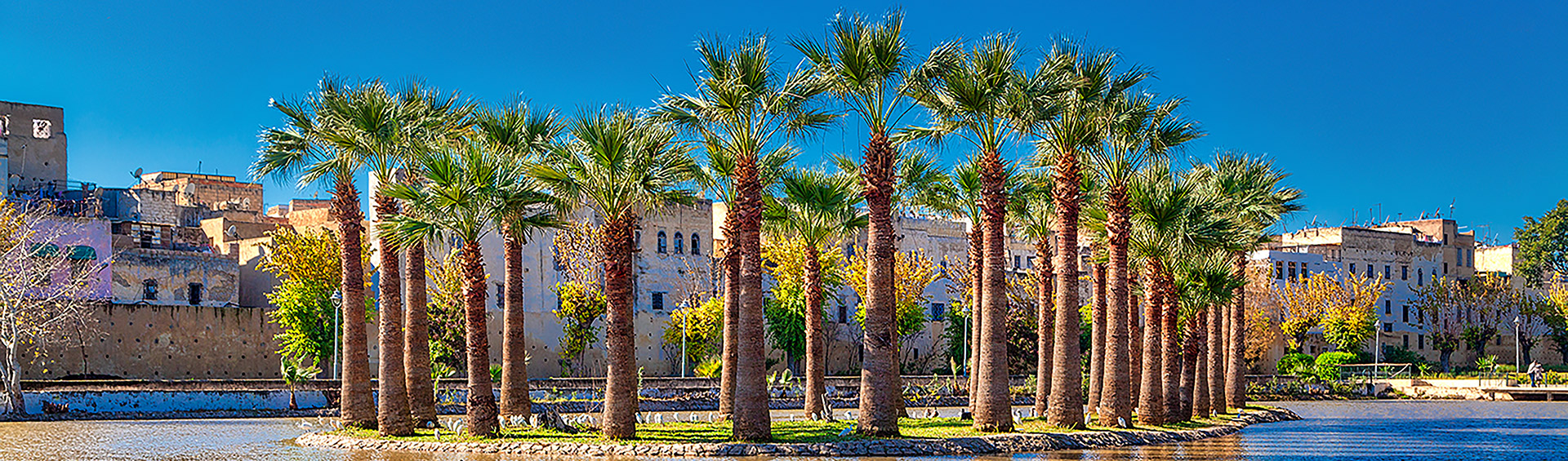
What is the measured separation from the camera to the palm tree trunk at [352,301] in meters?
30.0

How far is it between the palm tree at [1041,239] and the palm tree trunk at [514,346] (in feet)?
37.7

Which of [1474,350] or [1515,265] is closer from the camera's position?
[1474,350]

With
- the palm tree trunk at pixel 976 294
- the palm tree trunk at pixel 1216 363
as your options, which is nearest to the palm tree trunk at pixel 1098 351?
the palm tree trunk at pixel 976 294

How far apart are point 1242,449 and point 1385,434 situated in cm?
903

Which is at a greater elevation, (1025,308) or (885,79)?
(885,79)

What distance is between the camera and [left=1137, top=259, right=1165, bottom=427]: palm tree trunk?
3541cm

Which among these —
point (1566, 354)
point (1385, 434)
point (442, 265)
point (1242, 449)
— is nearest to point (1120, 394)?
point (1242, 449)

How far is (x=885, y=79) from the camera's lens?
2883 centimetres

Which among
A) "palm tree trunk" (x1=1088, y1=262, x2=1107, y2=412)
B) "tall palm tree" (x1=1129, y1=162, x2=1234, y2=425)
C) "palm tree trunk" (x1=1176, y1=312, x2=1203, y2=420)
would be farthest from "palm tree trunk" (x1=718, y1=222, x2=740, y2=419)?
"palm tree trunk" (x1=1176, y1=312, x2=1203, y2=420)

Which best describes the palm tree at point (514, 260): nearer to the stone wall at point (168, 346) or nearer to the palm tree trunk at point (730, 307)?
the palm tree trunk at point (730, 307)

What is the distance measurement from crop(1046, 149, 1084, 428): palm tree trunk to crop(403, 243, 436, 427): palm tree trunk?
1252cm

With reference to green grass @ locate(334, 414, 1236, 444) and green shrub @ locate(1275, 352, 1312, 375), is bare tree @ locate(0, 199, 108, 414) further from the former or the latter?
green shrub @ locate(1275, 352, 1312, 375)

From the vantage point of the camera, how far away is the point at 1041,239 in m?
40.3

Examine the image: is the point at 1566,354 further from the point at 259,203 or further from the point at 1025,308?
the point at 259,203
